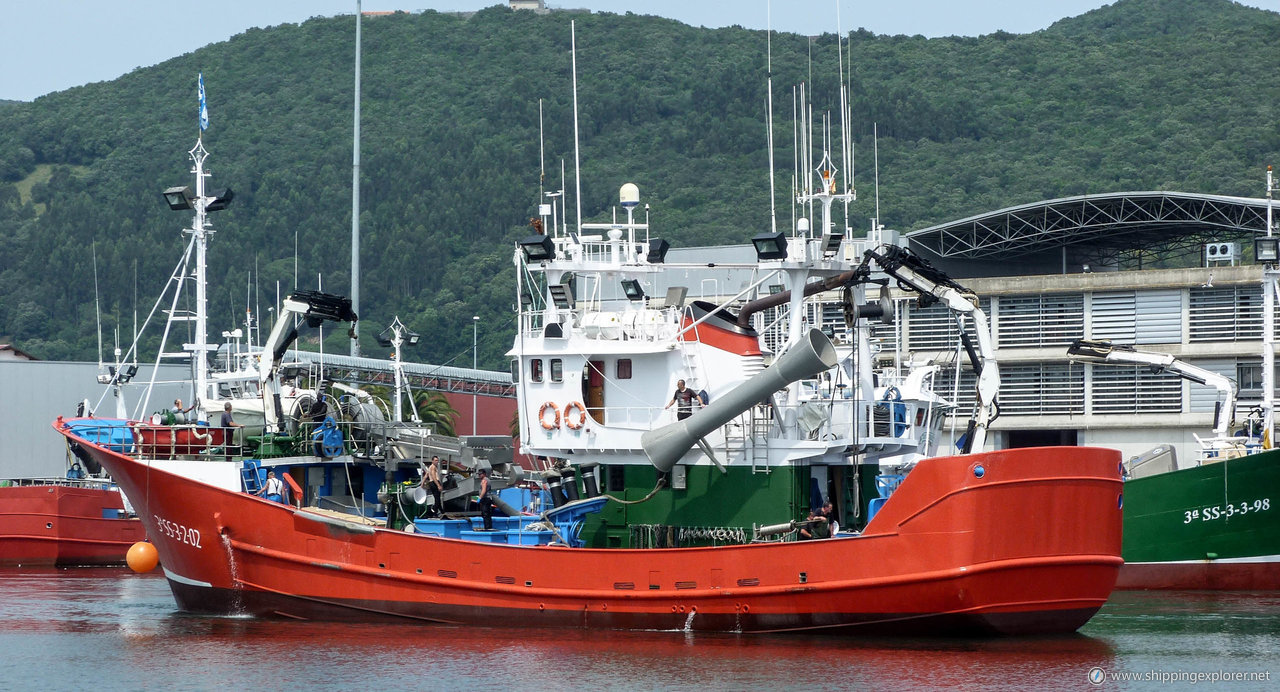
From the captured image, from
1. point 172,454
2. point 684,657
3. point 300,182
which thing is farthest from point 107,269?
point 684,657

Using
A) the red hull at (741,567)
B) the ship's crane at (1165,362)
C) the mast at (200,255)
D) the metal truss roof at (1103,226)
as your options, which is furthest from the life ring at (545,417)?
the metal truss roof at (1103,226)

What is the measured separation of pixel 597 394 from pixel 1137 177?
52.7 meters

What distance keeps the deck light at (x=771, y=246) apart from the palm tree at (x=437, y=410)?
96.9 feet

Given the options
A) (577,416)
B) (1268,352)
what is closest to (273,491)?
(577,416)

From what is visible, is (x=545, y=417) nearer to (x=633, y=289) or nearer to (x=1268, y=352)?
(x=633, y=289)

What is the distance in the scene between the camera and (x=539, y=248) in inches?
923

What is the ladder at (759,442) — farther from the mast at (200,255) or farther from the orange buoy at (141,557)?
the mast at (200,255)

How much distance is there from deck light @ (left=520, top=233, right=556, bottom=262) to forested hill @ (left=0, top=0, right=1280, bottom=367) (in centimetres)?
4456

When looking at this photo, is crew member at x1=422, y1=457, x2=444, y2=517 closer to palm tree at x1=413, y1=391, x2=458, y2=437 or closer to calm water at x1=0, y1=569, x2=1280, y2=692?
calm water at x1=0, y1=569, x2=1280, y2=692

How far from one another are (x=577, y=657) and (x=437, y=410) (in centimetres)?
3272

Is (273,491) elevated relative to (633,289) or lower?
lower

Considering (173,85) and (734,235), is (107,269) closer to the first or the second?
(173,85)

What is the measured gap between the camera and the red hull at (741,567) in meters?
19.7

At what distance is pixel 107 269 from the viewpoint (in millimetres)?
87250
